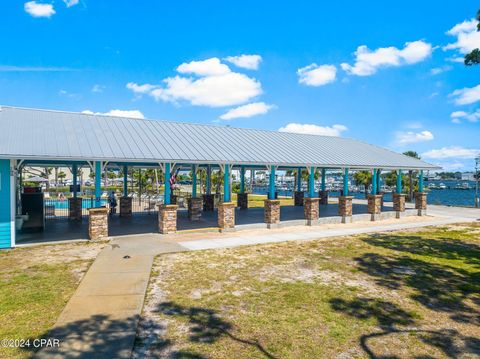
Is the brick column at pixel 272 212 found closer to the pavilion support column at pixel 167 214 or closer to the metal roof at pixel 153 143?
the metal roof at pixel 153 143

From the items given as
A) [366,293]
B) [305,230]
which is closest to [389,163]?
[305,230]

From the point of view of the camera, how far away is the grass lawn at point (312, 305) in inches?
216

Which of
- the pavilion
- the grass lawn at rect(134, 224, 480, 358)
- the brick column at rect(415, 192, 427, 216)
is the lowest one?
the grass lawn at rect(134, 224, 480, 358)

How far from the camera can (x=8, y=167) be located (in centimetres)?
1230

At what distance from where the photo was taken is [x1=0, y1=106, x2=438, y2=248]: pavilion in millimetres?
12891

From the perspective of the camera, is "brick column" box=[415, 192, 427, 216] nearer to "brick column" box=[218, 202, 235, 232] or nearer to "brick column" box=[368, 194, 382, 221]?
"brick column" box=[368, 194, 382, 221]

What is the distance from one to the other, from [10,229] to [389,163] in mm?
22495

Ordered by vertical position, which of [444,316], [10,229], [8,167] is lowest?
[444,316]

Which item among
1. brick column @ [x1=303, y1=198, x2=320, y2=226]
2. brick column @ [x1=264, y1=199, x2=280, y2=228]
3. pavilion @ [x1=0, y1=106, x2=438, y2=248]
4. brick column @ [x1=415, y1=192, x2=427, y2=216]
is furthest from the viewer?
brick column @ [x1=415, y1=192, x2=427, y2=216]

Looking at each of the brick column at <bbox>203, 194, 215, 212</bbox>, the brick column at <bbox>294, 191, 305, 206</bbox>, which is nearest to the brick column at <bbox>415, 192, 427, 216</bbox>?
the brick column at <bbox>294, 191, 305, 206</bbox>

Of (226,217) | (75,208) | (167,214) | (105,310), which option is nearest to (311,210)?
(226,217)

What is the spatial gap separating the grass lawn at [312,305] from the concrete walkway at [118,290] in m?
0.36

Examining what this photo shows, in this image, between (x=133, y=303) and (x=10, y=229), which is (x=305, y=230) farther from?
(x=10, y=229)

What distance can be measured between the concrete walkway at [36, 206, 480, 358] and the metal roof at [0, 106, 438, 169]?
12.0ft
